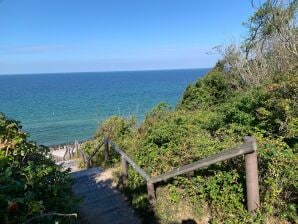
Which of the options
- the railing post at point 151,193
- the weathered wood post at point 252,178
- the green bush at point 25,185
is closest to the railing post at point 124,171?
the railing post at point 151,193

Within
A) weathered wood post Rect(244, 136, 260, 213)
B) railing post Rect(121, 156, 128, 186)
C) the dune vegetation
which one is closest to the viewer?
weathered wood post Rect(244, 136, 260, 213)

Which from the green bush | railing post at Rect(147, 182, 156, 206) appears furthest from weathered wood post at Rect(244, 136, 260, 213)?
the green bush

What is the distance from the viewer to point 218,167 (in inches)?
201

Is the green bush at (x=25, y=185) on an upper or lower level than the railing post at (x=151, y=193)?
upper

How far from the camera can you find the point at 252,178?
4.06 meters

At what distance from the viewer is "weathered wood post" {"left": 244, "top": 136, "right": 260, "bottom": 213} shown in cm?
395

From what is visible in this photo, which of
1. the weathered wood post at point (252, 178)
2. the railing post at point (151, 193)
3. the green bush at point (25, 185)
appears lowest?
the railing post at point (151, 193)

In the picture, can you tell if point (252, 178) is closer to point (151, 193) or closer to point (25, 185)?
point (151, 193)

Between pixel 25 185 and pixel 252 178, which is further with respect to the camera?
pixel 252 178

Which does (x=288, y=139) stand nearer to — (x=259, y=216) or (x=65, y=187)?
(x=259, y=216)

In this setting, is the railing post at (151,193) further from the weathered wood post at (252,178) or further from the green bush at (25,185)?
the green bush at (25,185)

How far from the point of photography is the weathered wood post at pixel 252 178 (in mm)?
3951

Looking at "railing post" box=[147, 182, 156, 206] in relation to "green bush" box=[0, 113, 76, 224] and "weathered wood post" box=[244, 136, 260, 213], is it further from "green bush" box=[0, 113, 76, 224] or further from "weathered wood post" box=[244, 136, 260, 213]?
"green bush" box=[0, 113, 76, 224]

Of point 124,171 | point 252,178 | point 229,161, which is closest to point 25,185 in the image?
point 252,178
